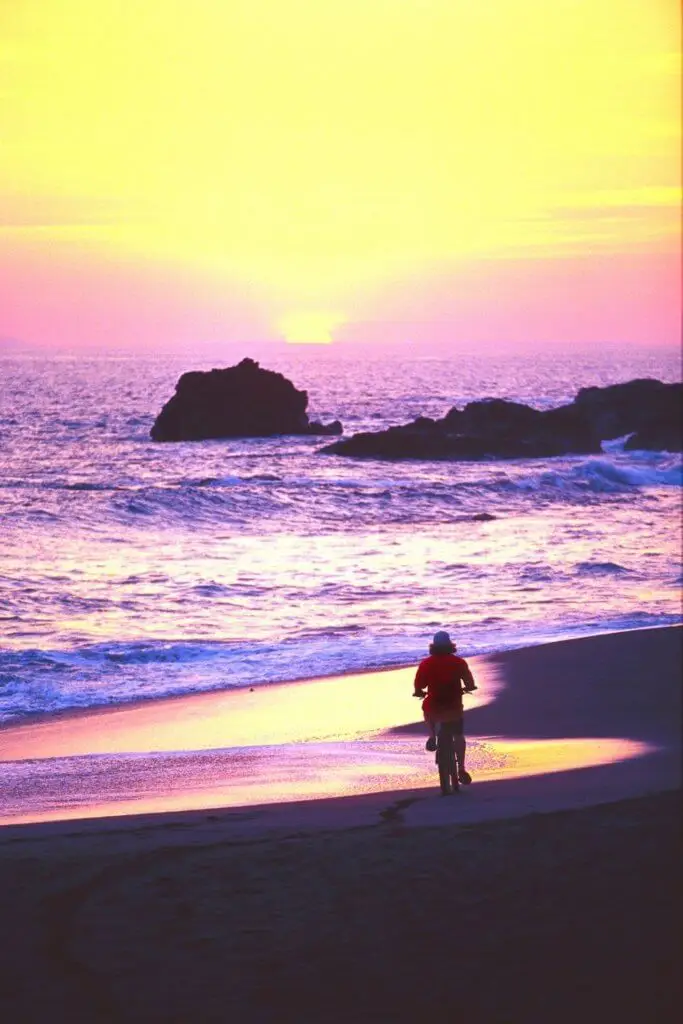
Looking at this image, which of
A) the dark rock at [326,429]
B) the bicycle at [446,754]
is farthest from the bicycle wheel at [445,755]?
the dark rock at [326,429]

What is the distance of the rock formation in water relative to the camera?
100 feet

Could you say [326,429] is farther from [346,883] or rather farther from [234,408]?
[346,883]

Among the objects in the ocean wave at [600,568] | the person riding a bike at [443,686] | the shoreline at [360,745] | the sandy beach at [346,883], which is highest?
the person riding a bike at [443,686]

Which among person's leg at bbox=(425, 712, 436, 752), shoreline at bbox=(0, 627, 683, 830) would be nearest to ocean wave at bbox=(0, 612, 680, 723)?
shoreline at bbox=(0, 627, 683, 830)

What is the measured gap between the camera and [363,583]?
48.1 ft

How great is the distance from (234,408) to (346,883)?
28144 mm

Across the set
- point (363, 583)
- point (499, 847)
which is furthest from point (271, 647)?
point (499, 847)

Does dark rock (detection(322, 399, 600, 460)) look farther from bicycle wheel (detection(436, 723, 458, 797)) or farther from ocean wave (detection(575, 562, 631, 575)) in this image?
bicycle wheel (detection(436, 723, 458, 797))

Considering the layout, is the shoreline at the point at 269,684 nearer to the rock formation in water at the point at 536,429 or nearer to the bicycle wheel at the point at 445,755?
the bicycle wheel at the point at 445,755

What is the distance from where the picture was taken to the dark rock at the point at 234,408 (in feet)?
97.2

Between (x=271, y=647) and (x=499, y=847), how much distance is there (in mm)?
6495

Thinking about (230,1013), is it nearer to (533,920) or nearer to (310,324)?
(533,920)

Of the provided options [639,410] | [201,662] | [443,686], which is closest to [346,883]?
[443,686]

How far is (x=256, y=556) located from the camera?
16.3 m
